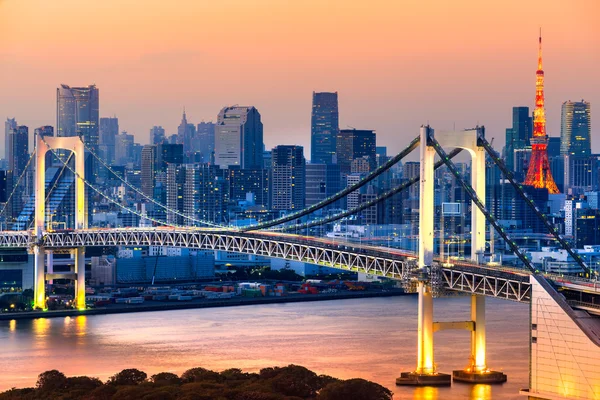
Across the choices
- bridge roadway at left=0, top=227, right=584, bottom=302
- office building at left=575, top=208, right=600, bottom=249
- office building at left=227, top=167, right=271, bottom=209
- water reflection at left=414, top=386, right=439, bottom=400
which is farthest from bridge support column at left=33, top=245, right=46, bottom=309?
office building at left=227, top=167, right=271, bottom=209

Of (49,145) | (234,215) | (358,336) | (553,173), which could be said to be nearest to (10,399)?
(358,336)

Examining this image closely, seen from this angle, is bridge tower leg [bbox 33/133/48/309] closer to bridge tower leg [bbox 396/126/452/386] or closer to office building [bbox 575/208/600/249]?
bridge tower leg [bbox 396/126/452/386]

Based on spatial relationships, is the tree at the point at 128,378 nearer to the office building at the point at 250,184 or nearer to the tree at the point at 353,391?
the tree at the point at 353,391

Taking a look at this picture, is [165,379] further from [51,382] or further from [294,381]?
[294,381]

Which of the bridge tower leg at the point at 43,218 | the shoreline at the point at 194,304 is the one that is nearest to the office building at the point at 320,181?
the shoreline at the point at 194,304

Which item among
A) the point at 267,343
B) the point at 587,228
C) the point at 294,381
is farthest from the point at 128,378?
the point at 587,228

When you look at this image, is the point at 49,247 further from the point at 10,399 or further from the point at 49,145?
the point at 10,399
